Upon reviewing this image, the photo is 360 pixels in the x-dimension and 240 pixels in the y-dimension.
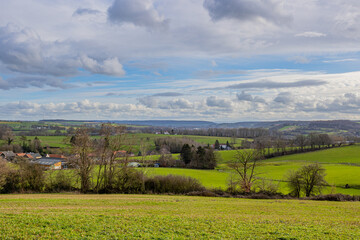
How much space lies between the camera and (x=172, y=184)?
40812 millimetres

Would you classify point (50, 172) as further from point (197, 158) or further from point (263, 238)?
point (197, 158)

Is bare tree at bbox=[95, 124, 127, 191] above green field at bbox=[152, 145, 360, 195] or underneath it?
above

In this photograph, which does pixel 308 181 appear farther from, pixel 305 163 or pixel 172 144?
pixel 172 144

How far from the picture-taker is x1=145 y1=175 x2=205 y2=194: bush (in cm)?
4031

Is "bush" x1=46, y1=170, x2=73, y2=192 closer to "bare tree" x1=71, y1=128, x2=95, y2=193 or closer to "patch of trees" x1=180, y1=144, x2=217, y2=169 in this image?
"bare tree" x1=71, y1=128, x2=95, y2=193

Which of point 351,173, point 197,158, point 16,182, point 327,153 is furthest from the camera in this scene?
point 327,153

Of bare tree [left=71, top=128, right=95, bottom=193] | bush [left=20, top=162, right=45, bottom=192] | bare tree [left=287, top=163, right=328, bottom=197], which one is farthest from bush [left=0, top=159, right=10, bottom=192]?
bare tree [left=287, top=163, right=328, bottom=197]

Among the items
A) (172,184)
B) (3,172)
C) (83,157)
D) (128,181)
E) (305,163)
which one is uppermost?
(83,157)

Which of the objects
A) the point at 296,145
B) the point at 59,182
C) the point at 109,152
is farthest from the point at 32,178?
the point at 296,145

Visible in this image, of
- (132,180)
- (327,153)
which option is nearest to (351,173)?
(327,153)

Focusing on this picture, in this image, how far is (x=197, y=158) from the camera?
8362cm

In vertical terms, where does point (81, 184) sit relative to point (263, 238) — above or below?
below

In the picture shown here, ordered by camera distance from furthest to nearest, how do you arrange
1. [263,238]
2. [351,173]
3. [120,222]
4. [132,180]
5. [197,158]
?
[197,158] → [351,173] → [132,180] → [120,222] → [263,238]

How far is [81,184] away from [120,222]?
29.1 m
